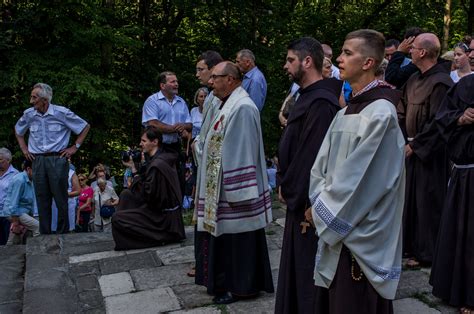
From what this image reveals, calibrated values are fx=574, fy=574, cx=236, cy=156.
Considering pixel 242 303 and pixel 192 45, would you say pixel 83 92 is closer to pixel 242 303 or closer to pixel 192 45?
pixel 192 45

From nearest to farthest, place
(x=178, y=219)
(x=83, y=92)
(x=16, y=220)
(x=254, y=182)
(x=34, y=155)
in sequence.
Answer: (x=254, y=182), (x=178, y=219), (x=34, y=155), (x=16, y=220), (x=83, y=92)

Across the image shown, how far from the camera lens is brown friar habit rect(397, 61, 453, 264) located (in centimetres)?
502

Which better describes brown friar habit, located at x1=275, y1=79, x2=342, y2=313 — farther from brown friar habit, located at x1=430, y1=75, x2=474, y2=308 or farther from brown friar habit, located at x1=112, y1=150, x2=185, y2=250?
brown friar habit, located at x1=112, y1=150, x2=185, y2=250

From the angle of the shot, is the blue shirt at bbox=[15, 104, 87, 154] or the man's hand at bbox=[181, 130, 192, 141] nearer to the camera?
the man's hand at bbox=[181, 130, 192, 141]

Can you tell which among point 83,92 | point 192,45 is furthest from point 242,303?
point 192,45

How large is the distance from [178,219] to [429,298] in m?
3.13

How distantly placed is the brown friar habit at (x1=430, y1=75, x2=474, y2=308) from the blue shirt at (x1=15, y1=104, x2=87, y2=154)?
478 centimetres

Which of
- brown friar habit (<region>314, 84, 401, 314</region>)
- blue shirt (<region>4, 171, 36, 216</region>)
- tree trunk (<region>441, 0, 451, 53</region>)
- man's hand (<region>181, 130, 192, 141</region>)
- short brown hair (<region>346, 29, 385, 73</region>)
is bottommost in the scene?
blue shirt (<region>4, 171, 36, 216</region>)

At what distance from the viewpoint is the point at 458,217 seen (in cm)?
426

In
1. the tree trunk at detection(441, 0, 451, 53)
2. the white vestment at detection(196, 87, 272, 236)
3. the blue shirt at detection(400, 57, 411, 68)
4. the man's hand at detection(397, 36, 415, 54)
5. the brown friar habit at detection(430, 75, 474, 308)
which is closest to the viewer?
the brown friar habit at detection(430, 75, 474, 308)

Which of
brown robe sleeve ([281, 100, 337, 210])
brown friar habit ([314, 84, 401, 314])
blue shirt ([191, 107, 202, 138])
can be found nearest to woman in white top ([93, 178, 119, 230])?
blue shirt ([191, 107, 202, 138])

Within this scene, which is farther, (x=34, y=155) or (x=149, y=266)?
(x=34, y=155)

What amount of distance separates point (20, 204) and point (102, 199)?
78.2 inches

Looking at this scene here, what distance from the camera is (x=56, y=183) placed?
286 inches
